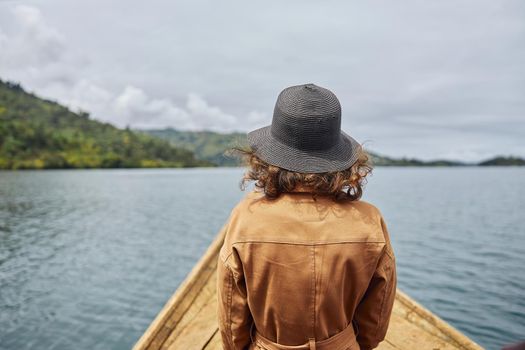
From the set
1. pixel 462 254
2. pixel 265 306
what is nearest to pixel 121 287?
pixel 265 306

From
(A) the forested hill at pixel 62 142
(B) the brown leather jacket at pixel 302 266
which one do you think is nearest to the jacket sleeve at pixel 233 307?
(B) the brown leather jacket at pixel 302 266

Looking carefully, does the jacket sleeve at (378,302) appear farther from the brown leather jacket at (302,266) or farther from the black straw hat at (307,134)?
the black straw hat at (307,134)

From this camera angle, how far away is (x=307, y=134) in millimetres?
2037

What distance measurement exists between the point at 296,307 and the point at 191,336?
3.34 meters

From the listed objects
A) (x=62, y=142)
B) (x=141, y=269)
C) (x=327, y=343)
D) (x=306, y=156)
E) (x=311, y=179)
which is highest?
(x=62, y=142)

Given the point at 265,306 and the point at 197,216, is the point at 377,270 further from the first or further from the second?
the point at 197,216

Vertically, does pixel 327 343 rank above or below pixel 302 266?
below

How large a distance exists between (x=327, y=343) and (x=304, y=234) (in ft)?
2.24

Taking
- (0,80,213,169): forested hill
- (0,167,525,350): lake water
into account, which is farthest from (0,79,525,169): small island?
(0,167,525,350): lake water

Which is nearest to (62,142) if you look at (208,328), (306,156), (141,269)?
(141,269)

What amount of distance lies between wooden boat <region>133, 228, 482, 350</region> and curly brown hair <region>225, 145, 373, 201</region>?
3155 mm

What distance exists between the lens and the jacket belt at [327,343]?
2162 mm

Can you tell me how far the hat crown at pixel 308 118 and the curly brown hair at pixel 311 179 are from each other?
6.0 inches

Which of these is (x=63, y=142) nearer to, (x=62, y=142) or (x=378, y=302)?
(x=62, y=142)
